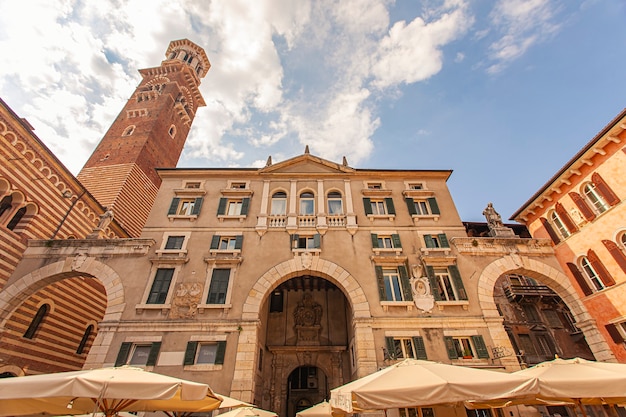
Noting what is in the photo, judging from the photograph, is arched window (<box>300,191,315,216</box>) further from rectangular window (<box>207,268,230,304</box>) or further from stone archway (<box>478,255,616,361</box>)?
stone archway (<box>478,255,616,361</box>)

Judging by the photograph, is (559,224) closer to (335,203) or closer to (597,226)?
(597,226)

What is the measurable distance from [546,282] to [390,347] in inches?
430

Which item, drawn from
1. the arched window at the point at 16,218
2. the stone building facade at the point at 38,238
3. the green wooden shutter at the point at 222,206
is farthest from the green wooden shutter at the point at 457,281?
the arched window at the point at 16,218

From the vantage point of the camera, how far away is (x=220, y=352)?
1441cm

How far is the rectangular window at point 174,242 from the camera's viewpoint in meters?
18.0

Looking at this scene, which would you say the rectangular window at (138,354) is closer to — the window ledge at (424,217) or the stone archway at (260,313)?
the stone archway at (260,313)

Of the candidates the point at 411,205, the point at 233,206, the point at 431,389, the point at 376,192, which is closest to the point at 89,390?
the point at 431,389

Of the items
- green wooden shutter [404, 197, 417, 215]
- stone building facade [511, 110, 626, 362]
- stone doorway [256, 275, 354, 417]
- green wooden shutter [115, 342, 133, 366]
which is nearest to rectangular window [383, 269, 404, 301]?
stone doorway [256, 275, 354, 417]

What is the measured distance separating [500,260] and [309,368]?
1419 centimetres

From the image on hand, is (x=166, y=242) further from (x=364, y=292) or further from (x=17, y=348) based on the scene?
(x=364, y=292)

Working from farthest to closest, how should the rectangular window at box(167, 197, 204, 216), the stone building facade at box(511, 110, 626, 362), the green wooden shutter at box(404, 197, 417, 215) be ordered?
the green wooden shutter at box(404, 197, 417, 215), the rectangular window at box(167, 197, 204, 216), the stone building facade at box(511, 110, 626, 362)

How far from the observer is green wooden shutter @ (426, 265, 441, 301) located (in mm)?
16156

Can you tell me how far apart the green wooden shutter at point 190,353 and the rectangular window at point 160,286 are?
9.83ft

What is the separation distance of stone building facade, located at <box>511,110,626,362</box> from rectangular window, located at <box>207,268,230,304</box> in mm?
20022
